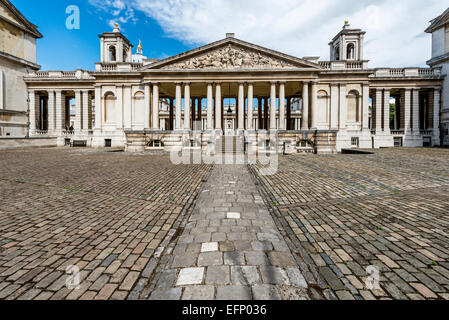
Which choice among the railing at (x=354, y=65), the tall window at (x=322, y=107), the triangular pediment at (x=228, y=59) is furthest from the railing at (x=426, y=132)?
the triangular pediment at (x=228, y=59)

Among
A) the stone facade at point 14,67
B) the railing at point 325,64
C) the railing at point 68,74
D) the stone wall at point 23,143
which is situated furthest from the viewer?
the railing at point 68,74

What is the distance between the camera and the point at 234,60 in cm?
2848

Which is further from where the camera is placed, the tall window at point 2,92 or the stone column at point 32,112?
the stone column at point 32,112

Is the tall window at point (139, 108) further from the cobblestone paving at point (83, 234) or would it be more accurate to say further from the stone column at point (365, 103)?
the stone column at point (365, 103)

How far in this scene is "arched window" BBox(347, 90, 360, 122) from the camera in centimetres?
3103

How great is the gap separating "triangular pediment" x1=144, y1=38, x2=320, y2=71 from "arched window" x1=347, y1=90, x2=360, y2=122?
809cm

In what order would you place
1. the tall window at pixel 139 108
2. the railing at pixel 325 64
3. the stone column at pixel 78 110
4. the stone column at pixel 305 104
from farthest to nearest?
1. the stone column at pixel 78 110
2. the tall window at pixel 139 108
3. the railing at pixel 325 64
4. the stone column at pixel 305 104

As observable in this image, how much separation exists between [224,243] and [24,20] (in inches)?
2008

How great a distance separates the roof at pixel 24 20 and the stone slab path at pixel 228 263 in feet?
159

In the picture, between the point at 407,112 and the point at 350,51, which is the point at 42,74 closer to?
the point at 350,51

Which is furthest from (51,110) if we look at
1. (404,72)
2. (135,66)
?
(404,72)

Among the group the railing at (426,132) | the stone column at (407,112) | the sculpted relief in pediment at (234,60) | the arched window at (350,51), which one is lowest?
the railing at (426,132)

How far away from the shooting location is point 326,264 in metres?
3.02

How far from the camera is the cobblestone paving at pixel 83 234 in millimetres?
2590
